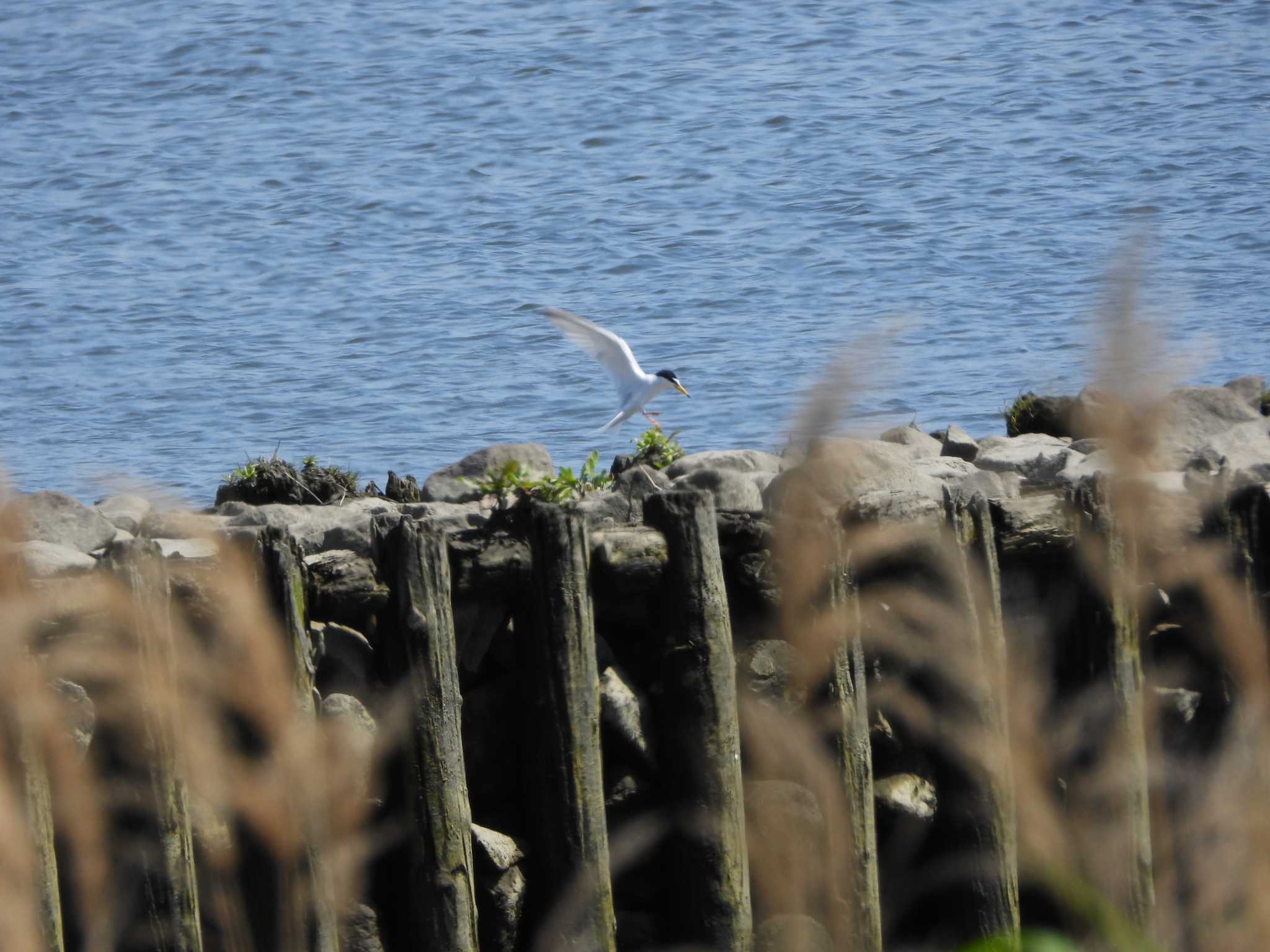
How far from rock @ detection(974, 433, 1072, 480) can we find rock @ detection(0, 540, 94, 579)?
16.2 feet

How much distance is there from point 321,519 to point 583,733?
10.4 ft

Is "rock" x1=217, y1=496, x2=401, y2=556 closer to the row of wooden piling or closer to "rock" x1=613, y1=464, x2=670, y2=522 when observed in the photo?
the row of wooden piling

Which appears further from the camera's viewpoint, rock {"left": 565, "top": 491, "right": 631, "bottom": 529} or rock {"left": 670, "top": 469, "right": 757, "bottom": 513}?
rock {"left": 670, "top": 469, "right": 757, "bottom": 513}

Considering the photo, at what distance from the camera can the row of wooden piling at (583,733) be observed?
5766 millimetres

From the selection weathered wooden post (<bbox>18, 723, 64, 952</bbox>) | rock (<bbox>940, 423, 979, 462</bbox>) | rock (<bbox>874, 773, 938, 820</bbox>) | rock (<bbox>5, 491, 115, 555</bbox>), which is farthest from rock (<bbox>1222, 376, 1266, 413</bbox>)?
weathered wooden post (<bbox>18, 723, 64, 952</bbox>)

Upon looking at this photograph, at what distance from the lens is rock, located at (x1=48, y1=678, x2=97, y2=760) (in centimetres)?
571

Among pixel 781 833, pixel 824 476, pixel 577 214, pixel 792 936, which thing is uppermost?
pixel 824 476

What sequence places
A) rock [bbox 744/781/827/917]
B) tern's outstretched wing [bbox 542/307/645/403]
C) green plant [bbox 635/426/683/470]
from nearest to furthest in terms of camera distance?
rock [bbox 744/781/827/917]
green plant [bbox 635/426/683/470]
tern's outstretched wing [bbox 542/307/645/403]

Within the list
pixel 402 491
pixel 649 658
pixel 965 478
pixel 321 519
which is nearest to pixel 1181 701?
pixel 965 478

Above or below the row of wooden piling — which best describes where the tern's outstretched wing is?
below

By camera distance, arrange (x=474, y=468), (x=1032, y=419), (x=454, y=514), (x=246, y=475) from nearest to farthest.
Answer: (x=454, y=514) < (x=474, y=468) < (x=246, y=475) < (x=1032, y=419)

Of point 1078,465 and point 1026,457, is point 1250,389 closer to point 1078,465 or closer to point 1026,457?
point 1026,457

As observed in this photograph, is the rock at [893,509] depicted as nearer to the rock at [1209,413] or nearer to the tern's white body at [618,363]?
the rock at [1209,413]

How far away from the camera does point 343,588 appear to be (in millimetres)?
6191
